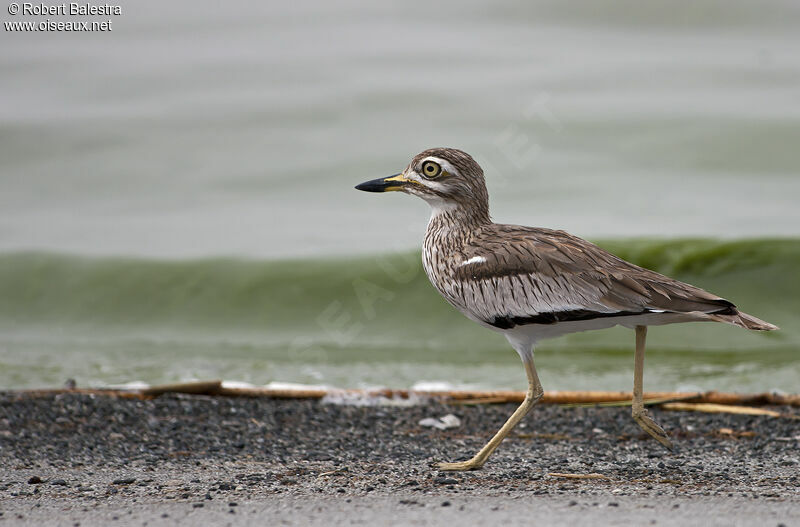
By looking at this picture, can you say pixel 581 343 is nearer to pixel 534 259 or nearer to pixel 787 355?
pixel 787 355

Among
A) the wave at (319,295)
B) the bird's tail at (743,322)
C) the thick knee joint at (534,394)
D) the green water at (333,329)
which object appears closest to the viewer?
the bird's tail at (743,322)

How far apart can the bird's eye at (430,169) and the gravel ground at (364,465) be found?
1.32 metres

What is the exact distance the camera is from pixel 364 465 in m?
4.58

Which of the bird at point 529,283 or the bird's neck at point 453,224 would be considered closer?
the bird at point 529,283

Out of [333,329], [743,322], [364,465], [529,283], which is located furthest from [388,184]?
[333,329]

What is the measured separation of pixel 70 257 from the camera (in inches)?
408

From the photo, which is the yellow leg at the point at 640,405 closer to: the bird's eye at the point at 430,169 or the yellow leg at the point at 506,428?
the yellow leg at the point at 506,428

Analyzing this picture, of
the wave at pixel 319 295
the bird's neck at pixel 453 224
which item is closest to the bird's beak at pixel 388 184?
the bird's neck at pixel 453 224

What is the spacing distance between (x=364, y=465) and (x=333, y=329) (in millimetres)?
4759

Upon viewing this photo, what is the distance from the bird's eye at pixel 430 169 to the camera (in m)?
5.05

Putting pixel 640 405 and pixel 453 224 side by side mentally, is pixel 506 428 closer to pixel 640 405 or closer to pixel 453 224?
pixel 640 405

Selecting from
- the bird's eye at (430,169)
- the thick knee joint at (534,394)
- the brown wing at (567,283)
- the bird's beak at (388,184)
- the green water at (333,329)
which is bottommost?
the green water at (333,329)

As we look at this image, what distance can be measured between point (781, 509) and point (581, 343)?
17.6 ft

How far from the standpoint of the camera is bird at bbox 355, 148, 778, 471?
436 centimetres
